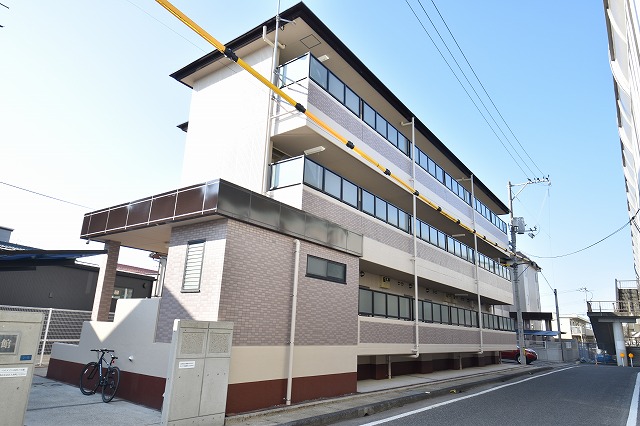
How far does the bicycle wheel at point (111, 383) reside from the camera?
9211 mm

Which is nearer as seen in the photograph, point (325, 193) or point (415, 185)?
point (325, 193)

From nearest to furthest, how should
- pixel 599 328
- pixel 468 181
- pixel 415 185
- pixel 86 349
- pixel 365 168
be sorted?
pixel 86 349
pixel 365 168
pixel 415 185
pixel 468 181
pixel 599 328

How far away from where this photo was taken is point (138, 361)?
923cm

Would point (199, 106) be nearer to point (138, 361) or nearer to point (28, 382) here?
point (138, 361)

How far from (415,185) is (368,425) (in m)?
12.3

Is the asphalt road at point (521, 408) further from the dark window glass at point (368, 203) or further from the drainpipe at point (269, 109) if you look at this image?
the drainpipe at point (269, 109)

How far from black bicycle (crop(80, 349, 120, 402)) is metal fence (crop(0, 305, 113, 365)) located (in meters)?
6.14

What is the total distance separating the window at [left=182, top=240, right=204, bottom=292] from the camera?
9.19 m

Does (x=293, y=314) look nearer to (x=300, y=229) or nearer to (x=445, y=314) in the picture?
(x=300, y=229)

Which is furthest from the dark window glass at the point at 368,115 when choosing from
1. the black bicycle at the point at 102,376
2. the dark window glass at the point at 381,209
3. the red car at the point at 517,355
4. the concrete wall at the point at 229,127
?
the red car at the point at 517,355

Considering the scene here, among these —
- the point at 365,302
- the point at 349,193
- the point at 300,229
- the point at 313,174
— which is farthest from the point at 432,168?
the point at 300,229

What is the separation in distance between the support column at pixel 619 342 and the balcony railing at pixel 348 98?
86.3ft

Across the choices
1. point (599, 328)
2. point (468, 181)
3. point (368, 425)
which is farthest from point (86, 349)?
point (599, 328)

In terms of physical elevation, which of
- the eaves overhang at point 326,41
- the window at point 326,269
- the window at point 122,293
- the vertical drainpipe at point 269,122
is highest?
the eaves overhang at point 326,41
